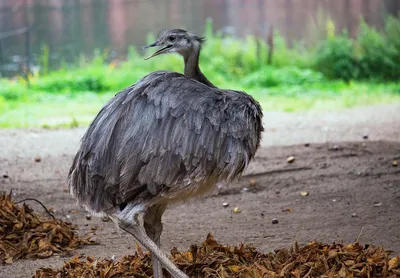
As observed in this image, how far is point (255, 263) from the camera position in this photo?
445cm

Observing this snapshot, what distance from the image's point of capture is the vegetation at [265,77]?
11547mm

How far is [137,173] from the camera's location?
4.07m

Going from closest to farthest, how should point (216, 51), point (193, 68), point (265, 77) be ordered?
point (193, 68) → point (265, 77) → point (216, 51)

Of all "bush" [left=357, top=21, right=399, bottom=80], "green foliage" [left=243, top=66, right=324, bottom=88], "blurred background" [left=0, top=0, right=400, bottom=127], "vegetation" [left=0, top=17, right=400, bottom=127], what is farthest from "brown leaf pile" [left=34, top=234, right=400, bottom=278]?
"bush" [left=357, top=21, right=399, bottom=80]

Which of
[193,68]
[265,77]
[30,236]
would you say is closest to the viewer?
[193,68]

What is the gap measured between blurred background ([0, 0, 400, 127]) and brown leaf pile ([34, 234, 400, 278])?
5618 mm

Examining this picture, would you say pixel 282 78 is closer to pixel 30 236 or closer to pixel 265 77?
pixel 265 77

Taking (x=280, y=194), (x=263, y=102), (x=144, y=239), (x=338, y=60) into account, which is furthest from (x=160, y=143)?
(x=338, y=60)

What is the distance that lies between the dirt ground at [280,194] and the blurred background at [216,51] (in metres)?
2.27

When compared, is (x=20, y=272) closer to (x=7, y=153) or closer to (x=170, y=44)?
(x=170, y=44)

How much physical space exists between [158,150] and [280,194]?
106 inches

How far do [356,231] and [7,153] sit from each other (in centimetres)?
418

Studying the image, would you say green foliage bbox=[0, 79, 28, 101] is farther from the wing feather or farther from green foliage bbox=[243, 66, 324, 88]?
the wing feather

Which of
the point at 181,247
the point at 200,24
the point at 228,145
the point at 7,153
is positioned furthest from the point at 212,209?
the point at 200,24
